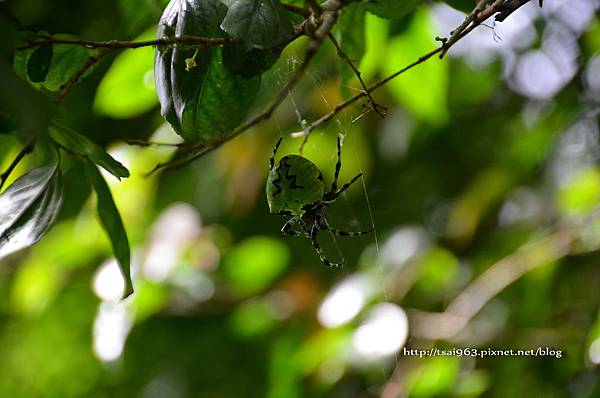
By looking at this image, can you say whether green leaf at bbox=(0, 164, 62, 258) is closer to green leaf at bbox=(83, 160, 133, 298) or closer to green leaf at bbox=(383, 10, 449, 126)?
green leaf at bbox=(83, 160, 133, 298)

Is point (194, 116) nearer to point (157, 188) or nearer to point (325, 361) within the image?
point (325, 361)

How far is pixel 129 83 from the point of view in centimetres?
95

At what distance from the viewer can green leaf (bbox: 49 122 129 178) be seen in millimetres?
596

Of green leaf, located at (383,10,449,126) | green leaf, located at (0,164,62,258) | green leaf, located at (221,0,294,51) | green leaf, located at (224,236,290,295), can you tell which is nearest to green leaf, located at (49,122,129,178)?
green leaf, located at (0,164,62,258)

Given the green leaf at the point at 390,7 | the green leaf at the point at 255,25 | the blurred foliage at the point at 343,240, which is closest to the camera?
the green leaf at the point at 255,25

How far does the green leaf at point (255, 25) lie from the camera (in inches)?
20.0

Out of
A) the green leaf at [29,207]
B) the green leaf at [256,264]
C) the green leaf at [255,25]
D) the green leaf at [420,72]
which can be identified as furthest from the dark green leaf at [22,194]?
the green leaf at [256,264]

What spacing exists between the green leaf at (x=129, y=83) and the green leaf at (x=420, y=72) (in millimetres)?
319

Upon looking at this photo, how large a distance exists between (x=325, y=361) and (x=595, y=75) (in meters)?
0.85

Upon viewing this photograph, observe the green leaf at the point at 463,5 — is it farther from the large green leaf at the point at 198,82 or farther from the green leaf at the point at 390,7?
the large green leaf at the point at 198,82

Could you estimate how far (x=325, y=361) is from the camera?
3.91 ft

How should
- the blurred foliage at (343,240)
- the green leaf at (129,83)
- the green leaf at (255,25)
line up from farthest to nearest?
the blurred foliage at (343,240) → the green leaf at (129,83) → the green leaf at (255,25)

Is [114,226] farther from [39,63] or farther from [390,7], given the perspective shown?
[390,7]

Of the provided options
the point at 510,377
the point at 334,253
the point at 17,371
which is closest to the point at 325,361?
the point at 334,253
